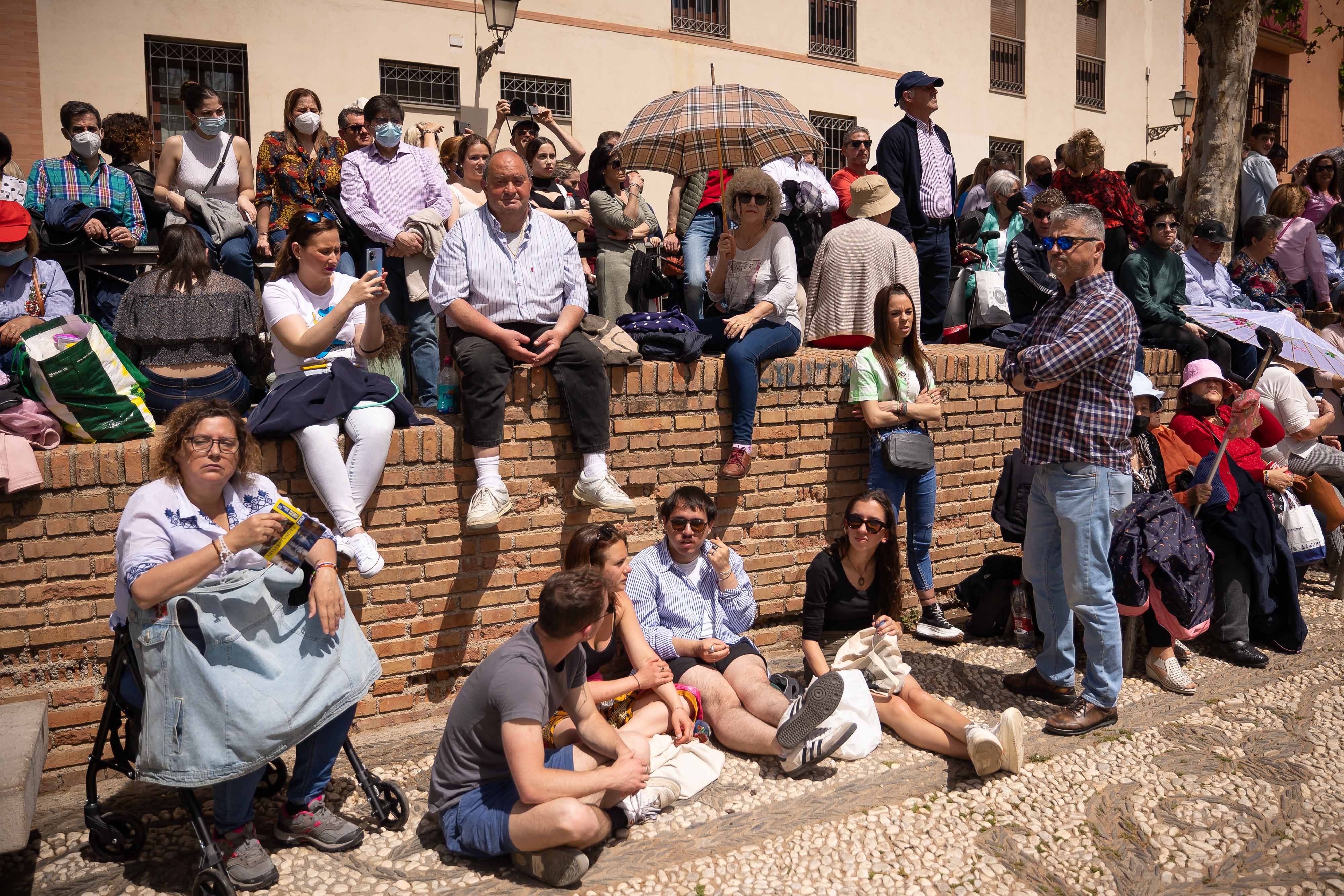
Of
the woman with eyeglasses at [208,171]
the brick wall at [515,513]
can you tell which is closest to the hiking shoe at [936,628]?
the brick wall at [515,513]

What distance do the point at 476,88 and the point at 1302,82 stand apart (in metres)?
21.2

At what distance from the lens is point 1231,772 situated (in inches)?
195

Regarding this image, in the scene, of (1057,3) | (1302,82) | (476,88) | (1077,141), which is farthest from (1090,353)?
(1302,82)

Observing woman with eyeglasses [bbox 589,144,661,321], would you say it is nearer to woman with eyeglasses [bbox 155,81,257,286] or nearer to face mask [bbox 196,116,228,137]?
woman with eyeglasses [bbox 155,81,257,286]

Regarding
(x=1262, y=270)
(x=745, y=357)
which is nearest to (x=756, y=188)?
(x=745, y=357)

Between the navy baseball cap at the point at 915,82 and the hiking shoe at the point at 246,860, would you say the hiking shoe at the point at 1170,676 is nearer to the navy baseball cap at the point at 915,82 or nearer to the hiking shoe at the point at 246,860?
the navy baseball cap at the point at 915,82

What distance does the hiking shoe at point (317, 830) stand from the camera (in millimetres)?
3982

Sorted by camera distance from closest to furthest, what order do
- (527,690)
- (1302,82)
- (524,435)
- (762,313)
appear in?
(527,690) → (524,435) → (762,313) → (1302,82)

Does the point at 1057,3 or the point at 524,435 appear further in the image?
the point at 1057,3

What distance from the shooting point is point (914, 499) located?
20.2ft

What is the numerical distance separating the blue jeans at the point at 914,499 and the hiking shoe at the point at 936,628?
14 cm

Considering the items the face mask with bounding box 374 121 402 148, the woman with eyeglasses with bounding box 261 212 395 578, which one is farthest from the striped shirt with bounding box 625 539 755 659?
the face mask with bounding box 374 121 402 148

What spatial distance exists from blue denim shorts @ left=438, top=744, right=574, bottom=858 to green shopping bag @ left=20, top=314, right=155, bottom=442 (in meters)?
2.11

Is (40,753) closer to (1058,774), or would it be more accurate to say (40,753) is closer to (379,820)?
(379,820)
